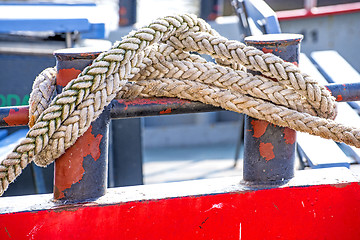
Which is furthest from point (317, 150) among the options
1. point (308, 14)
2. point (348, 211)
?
point (308, 14)

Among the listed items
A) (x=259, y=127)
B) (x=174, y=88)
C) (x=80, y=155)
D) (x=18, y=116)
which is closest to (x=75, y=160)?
(x=80, y=155)

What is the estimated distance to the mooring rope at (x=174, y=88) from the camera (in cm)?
108

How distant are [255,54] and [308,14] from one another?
3124 mm

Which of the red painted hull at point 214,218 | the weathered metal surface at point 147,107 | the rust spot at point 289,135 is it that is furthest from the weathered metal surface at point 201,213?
the weathered metal surface at point 147,107

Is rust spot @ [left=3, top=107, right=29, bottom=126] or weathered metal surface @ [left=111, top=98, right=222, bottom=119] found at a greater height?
weathered metal surface @ [left=111, top=98, right=222, bottom=119]

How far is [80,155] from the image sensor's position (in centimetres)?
114

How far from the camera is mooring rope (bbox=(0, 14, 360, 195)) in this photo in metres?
1.08

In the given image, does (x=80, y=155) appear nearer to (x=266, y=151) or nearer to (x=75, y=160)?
(x=75, y=160)

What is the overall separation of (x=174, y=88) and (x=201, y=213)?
330 millimetres

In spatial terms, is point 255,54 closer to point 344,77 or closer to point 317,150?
point 317,150

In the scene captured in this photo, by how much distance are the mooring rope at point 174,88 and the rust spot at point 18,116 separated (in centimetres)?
4

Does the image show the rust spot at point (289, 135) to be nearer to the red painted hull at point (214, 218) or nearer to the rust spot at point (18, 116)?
the red painted hull at point (214, 218)

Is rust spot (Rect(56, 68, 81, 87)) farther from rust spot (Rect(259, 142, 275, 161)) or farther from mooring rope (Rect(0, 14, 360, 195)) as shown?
rust spot (Rect(259, 142, 275, 161))

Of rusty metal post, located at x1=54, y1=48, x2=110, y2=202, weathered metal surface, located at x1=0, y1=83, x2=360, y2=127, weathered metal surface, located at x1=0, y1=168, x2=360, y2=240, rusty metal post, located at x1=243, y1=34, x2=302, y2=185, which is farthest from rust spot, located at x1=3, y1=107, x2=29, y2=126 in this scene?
rusty metal post, located at x1=243, y1=34, x2=302, y2=185
